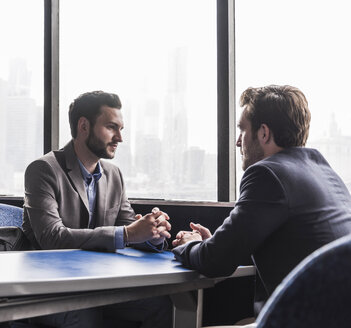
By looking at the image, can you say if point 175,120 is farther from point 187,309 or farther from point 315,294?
point 315,294

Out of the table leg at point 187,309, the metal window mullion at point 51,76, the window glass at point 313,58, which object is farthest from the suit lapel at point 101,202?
the metal window mullion at point 51,76

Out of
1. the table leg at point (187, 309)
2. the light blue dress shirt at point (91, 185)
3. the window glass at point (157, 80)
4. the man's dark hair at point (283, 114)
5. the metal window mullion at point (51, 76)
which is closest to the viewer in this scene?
the man's dark hair at point (283, 114)

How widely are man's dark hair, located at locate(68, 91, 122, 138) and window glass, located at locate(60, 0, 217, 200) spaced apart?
0.65 meters

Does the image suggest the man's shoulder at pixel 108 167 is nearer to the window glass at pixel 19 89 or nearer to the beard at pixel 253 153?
the beard at pixel 253 153

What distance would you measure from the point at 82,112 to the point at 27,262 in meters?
1.29

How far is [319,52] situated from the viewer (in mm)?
2834

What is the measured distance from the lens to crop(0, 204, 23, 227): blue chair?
2559mm

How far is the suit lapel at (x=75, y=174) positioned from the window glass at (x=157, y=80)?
0.94 meters

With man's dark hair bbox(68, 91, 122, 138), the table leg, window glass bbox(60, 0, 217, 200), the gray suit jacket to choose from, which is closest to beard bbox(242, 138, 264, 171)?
the table leg

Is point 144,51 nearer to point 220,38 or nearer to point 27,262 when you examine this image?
point 220,38

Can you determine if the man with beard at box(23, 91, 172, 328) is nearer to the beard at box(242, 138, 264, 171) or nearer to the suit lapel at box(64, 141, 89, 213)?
the suit lapel at box(64, 141, 89, 213)

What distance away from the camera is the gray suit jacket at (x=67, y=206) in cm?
211

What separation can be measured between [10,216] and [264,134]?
59.0 inches

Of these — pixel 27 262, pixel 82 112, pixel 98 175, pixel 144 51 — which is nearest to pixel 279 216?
pixel 27 262
